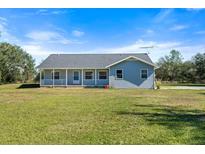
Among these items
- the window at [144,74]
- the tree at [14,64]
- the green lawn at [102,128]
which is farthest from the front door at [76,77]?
the green lawn at [102,128]

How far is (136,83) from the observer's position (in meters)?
29.4

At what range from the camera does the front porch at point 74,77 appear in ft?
100

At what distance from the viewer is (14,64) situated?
166 feet

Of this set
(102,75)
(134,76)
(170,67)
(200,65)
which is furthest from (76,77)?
(170,67)

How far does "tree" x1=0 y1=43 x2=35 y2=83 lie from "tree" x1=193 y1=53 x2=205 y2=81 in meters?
29.6

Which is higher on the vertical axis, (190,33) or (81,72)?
(190,33)

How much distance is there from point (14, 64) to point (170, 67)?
29.1 meters

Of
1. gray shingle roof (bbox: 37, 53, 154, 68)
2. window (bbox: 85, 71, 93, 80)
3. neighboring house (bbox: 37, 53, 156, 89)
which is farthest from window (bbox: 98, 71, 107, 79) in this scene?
window (bbox: 85, 71, 93, 80)

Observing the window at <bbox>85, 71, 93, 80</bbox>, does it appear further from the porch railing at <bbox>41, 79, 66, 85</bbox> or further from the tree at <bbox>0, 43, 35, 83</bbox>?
the tree at <bbox>0, 43, 35, 83</bbox>

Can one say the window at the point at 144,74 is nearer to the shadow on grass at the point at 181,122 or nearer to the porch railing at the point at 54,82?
the porch railing at the point at 54,82
